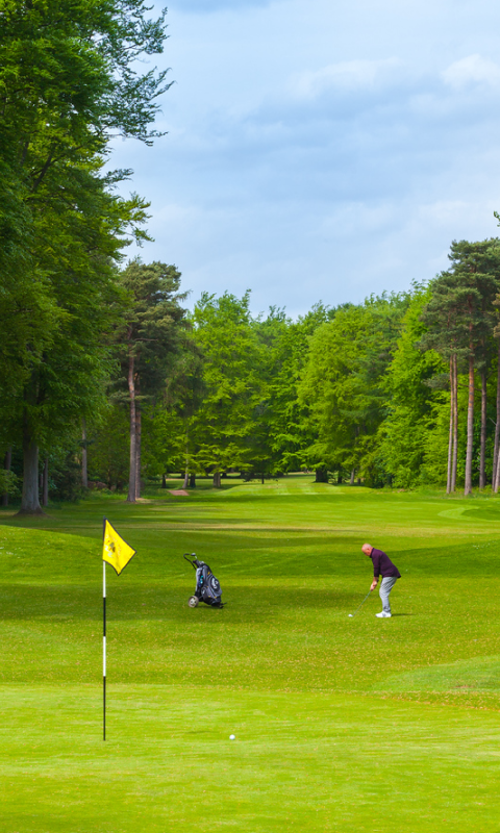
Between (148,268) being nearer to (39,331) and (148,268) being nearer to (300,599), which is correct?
(39,331)

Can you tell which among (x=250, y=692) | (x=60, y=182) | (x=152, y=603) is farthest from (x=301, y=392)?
(x=250, y=692)

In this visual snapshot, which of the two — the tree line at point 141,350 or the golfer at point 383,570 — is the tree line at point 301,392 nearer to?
the tree line at point 141,350

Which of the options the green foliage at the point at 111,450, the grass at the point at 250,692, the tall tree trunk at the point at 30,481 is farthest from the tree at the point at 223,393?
the grass at the point at 250,692

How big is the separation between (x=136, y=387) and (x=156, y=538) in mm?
36631

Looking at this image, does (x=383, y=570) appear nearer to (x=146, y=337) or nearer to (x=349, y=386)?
(x=146, y=337)

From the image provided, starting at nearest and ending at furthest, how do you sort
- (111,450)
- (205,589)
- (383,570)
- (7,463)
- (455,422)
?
(383,570) < (205,589) < (7,463) < (455,422) < (111,450)

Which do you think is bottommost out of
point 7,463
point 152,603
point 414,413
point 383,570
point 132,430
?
point 152,603

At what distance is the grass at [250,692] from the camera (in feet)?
18.8

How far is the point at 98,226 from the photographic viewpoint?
4391cm

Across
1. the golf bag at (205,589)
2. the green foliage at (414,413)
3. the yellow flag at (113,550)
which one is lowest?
the golf bag at (205,589)

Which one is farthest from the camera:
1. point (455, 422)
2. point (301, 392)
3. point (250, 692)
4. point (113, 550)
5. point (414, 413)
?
point (301, 392)

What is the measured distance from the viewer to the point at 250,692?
11555 millimetres

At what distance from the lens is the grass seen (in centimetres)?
573

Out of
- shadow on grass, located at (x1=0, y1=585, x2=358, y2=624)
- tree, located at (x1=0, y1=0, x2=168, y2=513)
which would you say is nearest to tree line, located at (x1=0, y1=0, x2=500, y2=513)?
tree, located at (x1=0, y1=0, x2=168, y2=513)
